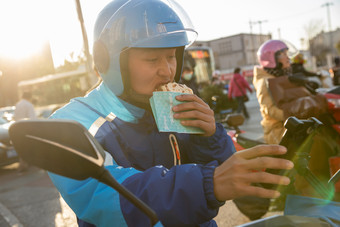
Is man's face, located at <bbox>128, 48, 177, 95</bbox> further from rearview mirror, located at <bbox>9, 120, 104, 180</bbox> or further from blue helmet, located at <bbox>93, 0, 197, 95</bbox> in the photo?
rearview mirror, located at <bbox>9, 120, 104, 180</bbox>

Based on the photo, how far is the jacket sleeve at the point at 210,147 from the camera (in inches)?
54.7

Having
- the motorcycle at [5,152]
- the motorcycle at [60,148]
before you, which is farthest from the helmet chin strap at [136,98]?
the motorcycle at [5,152]

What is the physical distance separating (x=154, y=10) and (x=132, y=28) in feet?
0.44

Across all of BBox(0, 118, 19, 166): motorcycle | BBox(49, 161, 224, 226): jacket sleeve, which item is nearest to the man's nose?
BBox(49, 161, 224, 226): jacket sleeve

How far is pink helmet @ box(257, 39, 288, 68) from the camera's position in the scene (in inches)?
167

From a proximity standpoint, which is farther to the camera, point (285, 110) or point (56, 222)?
point (56, 222)

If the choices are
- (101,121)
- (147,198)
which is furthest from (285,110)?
(147,198)

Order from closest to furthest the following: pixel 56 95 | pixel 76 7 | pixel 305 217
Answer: pixel 305 217 → pixel 76 7 → pixel 56 95

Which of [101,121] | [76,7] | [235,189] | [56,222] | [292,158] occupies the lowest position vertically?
[56,222]

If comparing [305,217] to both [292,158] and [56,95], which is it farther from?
[56,95]

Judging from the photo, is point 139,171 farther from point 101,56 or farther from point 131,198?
point 101,56

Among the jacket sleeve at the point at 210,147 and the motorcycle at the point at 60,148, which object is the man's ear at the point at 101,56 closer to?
the jacket sleeve at the point at 210,147

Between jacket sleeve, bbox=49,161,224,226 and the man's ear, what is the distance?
2.36 ft

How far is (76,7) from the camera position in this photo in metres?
14.4
